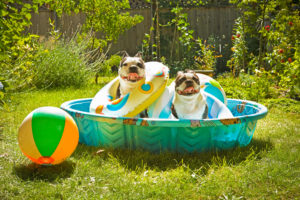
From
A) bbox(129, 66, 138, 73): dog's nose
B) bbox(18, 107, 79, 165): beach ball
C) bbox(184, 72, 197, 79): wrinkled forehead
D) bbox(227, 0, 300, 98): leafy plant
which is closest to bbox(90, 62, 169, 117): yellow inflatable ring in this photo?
bbox(129, 66, 138, 73): dog's nose

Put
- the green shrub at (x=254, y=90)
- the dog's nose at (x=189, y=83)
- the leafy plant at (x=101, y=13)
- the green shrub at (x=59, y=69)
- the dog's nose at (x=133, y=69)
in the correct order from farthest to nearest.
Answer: the leafy plant at (x=101, y=13) → the green shrub at (x=59, y=69) → the green shrub at (x=254, y=90) → the dog's nose at (x=133, y=69) → the dog's nose at (x=189, y=83)

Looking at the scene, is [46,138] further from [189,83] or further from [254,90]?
[254,90]

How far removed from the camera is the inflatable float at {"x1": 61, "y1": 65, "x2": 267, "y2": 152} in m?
2.80

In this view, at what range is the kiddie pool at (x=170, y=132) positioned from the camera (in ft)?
9.06

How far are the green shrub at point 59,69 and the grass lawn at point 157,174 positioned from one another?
3.52 meters

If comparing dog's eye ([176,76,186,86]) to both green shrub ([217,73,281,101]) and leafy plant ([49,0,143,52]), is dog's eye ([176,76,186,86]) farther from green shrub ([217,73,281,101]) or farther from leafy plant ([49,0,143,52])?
leafy plant ([49,0,143,52])

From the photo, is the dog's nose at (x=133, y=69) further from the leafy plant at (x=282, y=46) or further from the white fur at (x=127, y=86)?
the leafy plant at (x=282, y=46)

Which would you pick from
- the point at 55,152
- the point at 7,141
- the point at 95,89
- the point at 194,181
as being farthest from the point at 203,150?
the point at 95,89

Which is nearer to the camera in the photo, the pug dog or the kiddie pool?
the kiddie pool

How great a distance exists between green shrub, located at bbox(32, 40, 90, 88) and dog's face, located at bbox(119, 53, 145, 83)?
3.72m

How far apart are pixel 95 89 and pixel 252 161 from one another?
429 cm

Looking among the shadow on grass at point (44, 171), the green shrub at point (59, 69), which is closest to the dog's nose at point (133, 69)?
the shadow on grass at point (44, 171)

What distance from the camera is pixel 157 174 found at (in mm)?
2502

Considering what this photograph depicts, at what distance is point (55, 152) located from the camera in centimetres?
255
